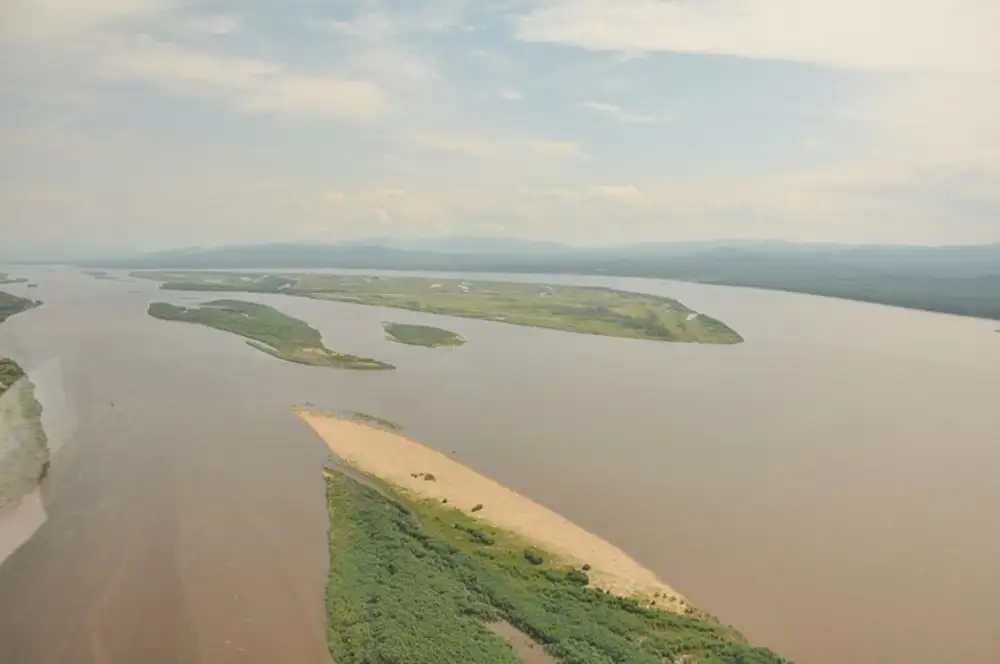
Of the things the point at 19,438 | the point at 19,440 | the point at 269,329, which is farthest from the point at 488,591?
the point at 269,329

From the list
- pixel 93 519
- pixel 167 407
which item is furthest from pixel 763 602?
pixel 167 407

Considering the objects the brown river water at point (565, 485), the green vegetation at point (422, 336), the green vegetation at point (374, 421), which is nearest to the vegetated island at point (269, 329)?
the brown river water at point (565, 485)

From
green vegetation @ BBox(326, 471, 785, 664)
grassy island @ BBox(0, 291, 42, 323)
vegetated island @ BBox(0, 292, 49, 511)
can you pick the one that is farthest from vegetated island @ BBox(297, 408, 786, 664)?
grassy island @ BBox(0, 291, 42, 323)

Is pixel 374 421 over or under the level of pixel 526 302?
under

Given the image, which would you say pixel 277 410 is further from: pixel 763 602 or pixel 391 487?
pixel 763 602

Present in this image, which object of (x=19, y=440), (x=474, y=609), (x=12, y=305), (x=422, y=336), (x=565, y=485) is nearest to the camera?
(x=474, y=609)

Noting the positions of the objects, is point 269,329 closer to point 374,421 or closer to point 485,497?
point 374,421
